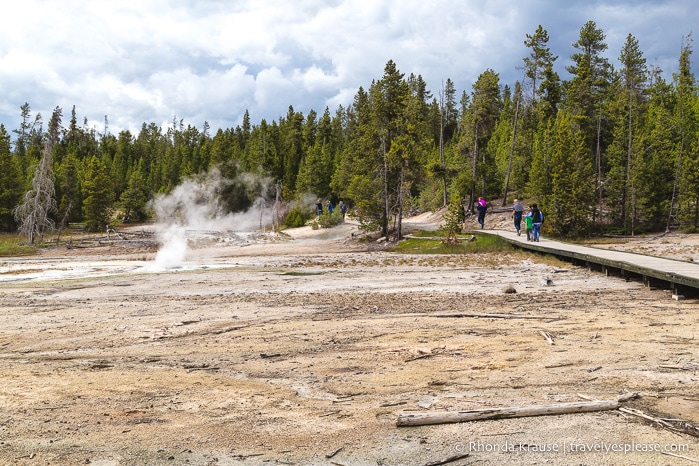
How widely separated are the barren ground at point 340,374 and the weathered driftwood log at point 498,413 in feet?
0.25

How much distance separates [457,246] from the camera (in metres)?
31.6

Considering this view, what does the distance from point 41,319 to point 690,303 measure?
50.1ft

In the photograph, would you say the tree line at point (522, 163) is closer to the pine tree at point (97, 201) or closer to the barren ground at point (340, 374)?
the pine tree at point (97, 201)

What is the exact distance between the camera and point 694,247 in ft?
88.0

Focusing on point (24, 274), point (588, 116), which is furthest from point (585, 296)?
point (588, 116)

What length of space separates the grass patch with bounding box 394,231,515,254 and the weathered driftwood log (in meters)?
23.5

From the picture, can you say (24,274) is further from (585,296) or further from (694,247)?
(694,247)

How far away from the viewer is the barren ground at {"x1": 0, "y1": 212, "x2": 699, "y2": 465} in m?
4.82

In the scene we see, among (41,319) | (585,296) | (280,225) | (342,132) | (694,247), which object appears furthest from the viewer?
(342,132)

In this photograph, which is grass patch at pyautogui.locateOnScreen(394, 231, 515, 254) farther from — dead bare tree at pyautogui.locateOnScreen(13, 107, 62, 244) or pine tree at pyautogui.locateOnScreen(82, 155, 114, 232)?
pine tree at pyautogui.locateOnScreen(82, 155, 114, 232)

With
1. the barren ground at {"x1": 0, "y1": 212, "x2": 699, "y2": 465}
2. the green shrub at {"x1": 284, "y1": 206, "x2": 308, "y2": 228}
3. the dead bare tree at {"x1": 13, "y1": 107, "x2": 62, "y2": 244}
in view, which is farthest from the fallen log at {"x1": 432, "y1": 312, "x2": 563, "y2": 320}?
the green shrub at {"x1": 284, "y1": 206, "x2": 308, "y2": 228}

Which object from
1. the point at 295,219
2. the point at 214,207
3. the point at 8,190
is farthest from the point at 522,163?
the point at 8,190

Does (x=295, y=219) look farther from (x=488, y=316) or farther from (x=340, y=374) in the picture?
(x=340, y=374)

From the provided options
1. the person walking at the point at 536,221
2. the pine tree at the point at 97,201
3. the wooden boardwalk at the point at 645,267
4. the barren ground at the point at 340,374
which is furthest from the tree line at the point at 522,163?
the barren ground at the point at 340,374
